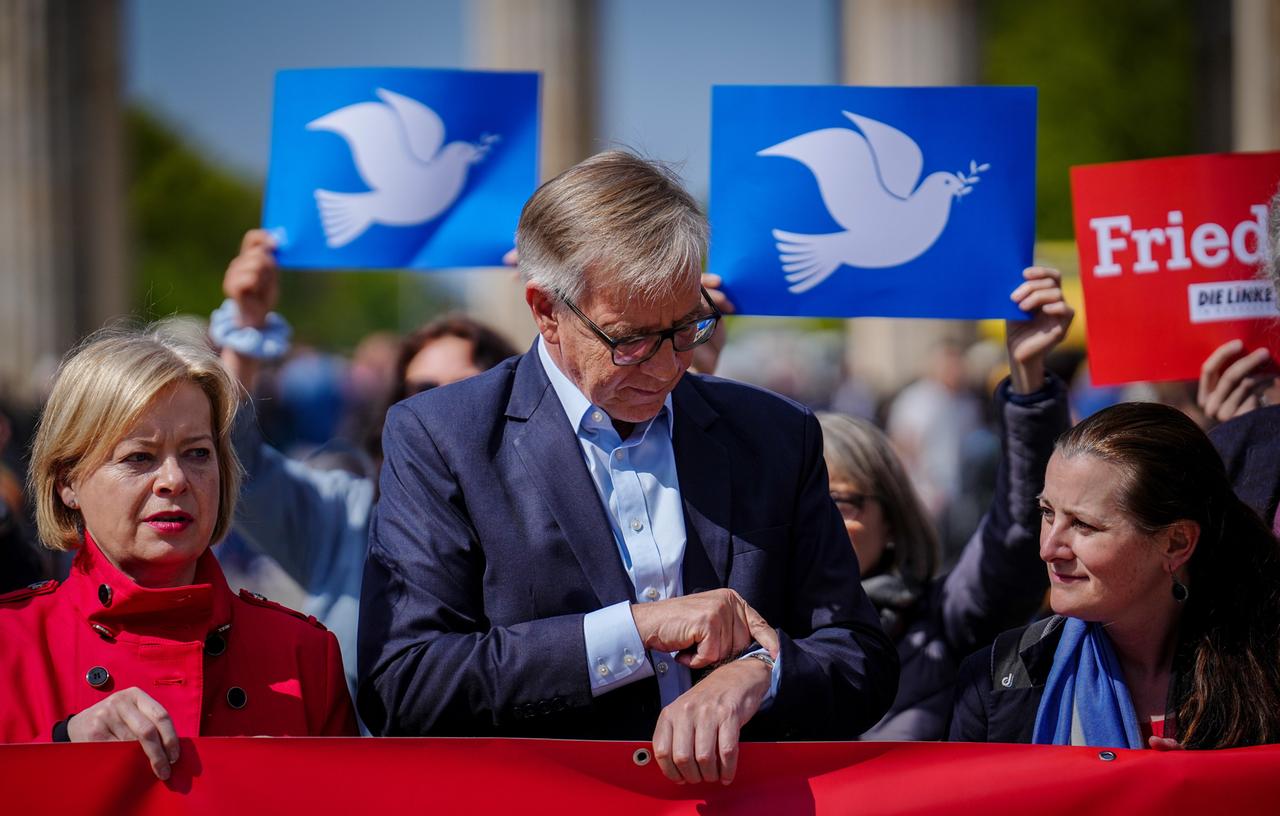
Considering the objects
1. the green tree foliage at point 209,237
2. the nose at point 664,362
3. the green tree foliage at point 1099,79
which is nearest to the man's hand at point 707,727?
the nose at point 664,362

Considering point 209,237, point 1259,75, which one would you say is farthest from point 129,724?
point 209,237

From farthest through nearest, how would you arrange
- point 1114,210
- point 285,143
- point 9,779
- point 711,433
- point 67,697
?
point 285,143 < point 1114,210 < point 711,433 < point 67,697 < point 9,779

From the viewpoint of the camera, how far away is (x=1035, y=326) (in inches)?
157

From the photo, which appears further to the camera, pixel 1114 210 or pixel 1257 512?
pixel 1114 210

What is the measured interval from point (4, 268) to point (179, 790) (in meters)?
20.4

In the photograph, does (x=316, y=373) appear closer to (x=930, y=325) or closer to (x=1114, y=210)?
(x=930, y=325)

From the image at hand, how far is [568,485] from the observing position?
289cm

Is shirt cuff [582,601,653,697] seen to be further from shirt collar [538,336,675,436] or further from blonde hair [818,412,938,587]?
blonde hair [818,412,938,587]

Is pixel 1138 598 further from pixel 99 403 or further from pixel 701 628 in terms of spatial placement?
pixel 99 403

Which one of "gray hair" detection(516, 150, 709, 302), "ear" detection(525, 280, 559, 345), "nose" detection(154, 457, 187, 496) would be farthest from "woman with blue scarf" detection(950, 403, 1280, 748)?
"nose" detection(154, 457, 187, 496)

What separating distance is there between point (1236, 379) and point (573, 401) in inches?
85.5

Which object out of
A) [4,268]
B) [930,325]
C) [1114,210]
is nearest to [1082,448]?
→ [1114,210]

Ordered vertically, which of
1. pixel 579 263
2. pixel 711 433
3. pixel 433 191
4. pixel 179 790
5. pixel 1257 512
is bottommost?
pixel 179 790

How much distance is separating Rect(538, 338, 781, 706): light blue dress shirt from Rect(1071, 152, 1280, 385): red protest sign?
183cm
